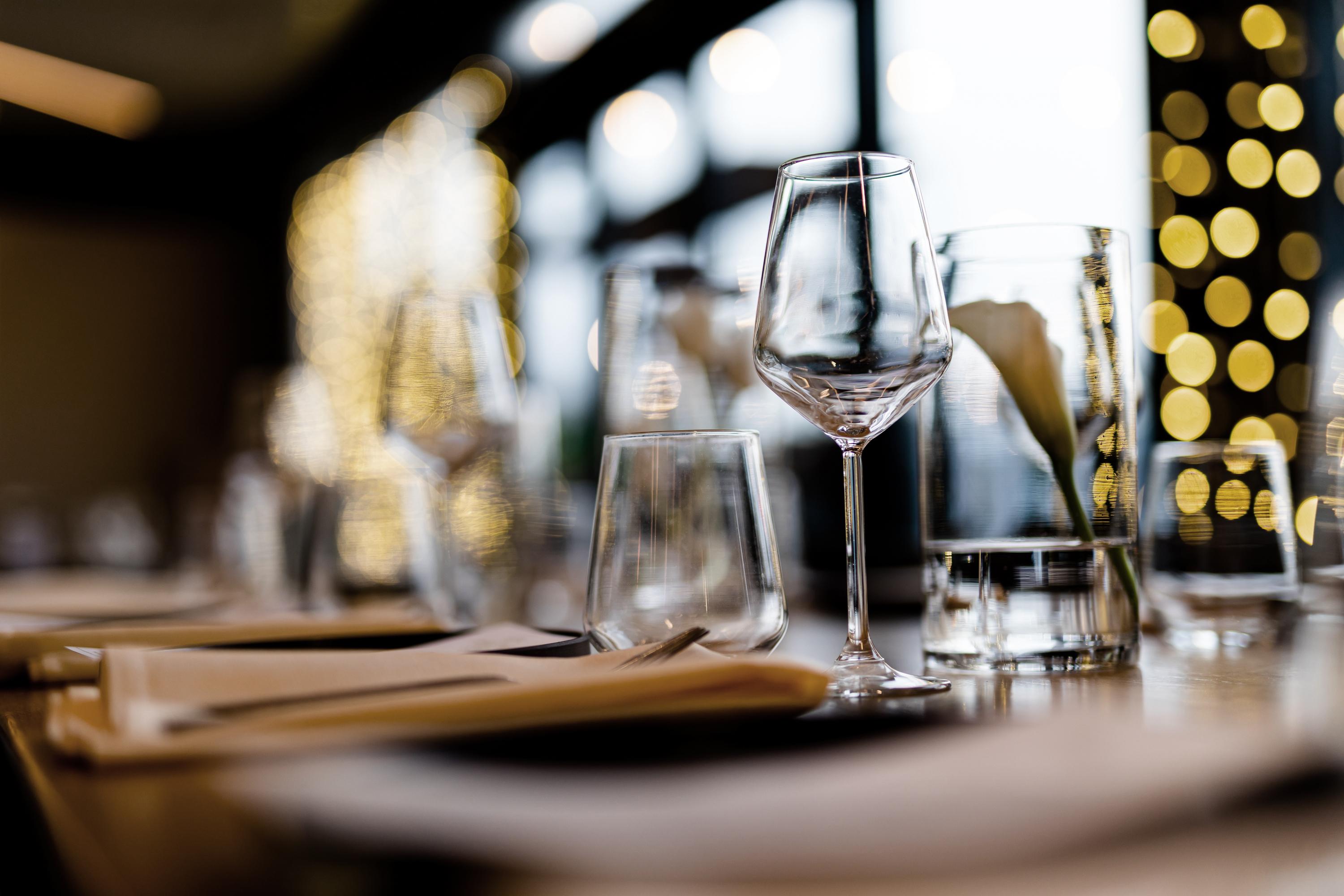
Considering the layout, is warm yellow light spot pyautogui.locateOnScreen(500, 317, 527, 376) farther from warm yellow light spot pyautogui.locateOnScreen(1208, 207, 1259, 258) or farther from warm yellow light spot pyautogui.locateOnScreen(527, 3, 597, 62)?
warm yellow light spot pyautogui.locateOnScreen(1208, 207, 1259, 258)

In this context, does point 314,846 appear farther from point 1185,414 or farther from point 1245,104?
point 1245,104

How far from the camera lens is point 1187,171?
7.85 feet

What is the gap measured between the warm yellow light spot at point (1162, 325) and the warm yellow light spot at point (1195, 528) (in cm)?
182

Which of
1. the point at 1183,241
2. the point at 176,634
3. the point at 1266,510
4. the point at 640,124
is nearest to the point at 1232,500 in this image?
the point at 1266,510

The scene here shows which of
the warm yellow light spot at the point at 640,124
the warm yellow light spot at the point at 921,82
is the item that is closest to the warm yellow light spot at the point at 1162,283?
the warm yellow light spot at the point at 921,82

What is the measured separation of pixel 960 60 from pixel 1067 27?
31 centimetres

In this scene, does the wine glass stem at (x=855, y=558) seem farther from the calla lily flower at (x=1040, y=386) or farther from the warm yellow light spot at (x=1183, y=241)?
the warm yellow light spot at (x=1183, y=241)

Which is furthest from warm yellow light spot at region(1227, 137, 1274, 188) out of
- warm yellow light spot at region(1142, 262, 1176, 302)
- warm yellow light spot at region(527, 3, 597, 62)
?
warm yellow light spot at region(527, 3, 597, 62)

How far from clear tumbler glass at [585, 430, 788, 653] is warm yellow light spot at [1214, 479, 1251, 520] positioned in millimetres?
357

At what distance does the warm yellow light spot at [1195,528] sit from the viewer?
73 centimetres

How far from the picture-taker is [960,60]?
9.66ft

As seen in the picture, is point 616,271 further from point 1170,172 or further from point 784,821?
point 1170,172

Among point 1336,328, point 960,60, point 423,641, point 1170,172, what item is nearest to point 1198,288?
point 1170,172

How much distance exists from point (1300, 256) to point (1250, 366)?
237 mm
